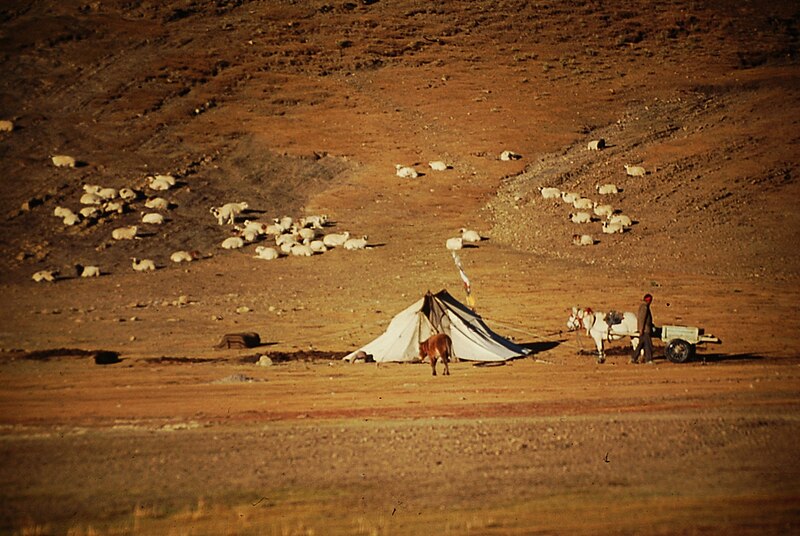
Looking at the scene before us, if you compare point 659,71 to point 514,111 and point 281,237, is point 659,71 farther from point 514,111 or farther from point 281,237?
point 281,237

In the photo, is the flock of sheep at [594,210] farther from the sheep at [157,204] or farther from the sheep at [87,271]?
the sheep at [87,271]

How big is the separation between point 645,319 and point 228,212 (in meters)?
26.8

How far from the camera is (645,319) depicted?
876 inches

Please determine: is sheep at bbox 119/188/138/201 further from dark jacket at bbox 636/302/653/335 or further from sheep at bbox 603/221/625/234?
dark jacket at bbox 636/302/653/335

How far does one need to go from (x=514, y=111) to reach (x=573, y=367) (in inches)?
1659

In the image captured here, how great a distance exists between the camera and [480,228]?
145 feet

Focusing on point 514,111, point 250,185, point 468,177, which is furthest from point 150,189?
point 514,111

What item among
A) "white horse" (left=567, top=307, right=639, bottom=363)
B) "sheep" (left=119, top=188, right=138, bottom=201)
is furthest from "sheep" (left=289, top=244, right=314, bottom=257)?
"white horse" (left=567, top=307, right=639, bottom=363)

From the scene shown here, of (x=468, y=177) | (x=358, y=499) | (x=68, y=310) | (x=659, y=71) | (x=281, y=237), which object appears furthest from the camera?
(x=659, y=71)

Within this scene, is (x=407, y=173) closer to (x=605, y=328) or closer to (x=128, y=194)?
(x=128, y=194)

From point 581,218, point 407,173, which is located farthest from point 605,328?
point 407,173

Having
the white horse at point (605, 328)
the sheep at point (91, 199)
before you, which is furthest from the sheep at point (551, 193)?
the white horse at point (605, 328)

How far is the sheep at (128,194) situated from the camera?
154 ft

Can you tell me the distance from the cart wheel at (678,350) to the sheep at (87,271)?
2294 cm
